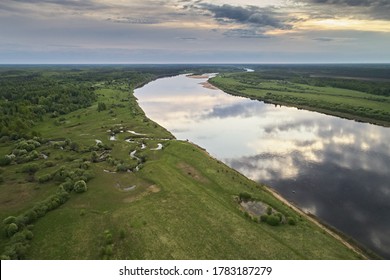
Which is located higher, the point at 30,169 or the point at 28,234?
the point at 30,169

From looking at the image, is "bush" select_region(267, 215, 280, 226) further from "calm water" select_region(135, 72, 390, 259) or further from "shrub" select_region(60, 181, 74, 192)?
"shrub" select_region(60, 181, 74, 192)

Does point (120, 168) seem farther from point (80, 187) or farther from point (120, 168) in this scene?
point (80, 187)

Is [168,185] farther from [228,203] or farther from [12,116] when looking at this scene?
[12,116]

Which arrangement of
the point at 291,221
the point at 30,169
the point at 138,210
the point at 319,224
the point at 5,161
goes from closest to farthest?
the point at 291,221 < the point at 319,224 < the point at 138,210 < the point at 30,169 < the point at 5,161

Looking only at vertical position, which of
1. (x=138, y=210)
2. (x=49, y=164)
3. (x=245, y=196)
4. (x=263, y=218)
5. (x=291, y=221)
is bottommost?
(x=138, y=210)

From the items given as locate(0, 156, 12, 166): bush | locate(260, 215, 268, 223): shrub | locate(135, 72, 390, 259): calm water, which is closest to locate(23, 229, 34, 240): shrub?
locate(260, 215, 268, 223): shrub

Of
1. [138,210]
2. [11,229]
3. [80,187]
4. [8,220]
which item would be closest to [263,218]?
[138,210]
